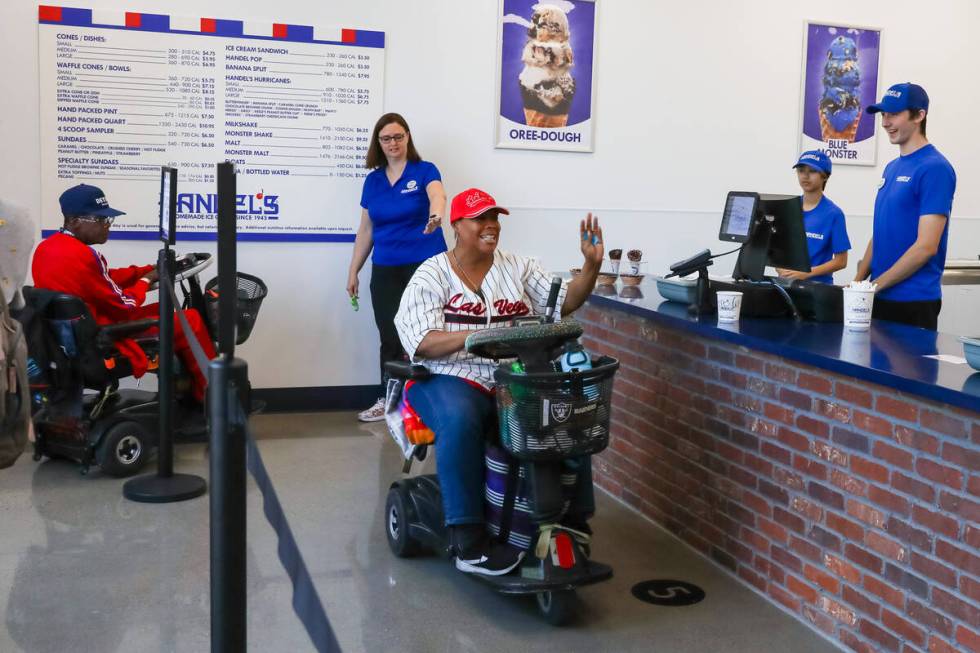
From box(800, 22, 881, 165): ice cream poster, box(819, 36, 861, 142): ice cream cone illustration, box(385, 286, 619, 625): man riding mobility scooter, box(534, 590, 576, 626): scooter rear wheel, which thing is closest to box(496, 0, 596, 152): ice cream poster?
box(800, 22, 881, 165): ice cream poster

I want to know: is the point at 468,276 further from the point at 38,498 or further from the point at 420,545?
the point at 38,498

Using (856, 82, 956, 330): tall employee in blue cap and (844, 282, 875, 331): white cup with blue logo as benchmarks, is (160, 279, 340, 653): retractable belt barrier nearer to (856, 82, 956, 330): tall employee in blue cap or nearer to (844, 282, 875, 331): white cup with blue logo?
(844, 282, 875, 331): white cup with blue logo

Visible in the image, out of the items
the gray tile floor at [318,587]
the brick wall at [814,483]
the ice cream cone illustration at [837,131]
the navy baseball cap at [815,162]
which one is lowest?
the gray tile floor at [318,587]

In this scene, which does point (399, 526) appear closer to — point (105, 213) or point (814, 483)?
point (814, 483)

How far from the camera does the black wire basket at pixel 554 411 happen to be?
10.3 ft

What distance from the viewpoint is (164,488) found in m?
4.52

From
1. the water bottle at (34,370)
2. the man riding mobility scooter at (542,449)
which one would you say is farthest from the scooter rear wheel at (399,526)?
the water bottle at (34,370)

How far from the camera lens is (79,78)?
5441mm

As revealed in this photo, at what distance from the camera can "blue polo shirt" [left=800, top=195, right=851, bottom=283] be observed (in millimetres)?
4852

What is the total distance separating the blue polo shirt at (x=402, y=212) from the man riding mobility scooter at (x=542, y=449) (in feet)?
7.30

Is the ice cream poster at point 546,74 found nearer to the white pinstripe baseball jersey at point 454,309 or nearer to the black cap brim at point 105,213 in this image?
the black cap brim at point 105,213

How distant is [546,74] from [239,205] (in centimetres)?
185

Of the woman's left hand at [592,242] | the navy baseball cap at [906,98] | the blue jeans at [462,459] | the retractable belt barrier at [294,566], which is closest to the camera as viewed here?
the retractable belt barrier at [294,566]

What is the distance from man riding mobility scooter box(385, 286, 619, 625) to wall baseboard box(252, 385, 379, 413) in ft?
8.50
